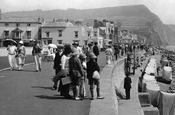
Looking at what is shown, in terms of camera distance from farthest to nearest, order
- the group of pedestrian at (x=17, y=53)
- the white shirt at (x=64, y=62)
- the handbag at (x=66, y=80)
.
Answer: the group of pedestrian at (x=17, y=53) → the white shirt at (x=64, y=62) → the handbag at (x=66, y=80)

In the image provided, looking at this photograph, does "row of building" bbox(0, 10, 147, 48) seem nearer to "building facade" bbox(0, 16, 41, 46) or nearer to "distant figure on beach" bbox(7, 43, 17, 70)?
"building facade" bbox(0, 16, 41, 46)

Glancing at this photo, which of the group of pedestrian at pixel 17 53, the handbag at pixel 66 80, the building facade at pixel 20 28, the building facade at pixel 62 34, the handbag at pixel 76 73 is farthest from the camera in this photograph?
the building facade at pixel 20 28

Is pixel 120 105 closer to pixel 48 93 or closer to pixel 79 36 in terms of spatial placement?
pixel 48 93

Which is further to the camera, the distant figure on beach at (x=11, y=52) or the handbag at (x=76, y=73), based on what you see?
the distant figure on beach at (x=11, y=52)

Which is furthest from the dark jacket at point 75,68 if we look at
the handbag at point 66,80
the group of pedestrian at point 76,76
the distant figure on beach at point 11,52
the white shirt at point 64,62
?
the distant figure on beach at point 11,52

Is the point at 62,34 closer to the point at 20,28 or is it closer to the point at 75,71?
the point at 20,28

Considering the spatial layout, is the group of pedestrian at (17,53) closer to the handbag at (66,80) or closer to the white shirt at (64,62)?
the white shirt at (64,62)

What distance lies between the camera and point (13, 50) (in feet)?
57.2

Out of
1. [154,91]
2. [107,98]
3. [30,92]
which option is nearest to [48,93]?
[30,92]

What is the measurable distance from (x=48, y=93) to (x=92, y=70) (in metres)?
2.14

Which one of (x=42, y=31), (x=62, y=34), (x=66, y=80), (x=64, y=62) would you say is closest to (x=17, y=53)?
(x=64, y=62)

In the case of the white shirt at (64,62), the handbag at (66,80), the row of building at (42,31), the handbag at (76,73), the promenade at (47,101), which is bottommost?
Result: the promenade at (47,101)

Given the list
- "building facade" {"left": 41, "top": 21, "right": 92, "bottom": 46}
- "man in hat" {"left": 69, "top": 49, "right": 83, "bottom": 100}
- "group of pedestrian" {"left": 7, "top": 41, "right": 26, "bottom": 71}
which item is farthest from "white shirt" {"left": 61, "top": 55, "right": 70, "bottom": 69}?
"building facade" {"left": 41, "top": 21, "right": 92, "bottom": 46}

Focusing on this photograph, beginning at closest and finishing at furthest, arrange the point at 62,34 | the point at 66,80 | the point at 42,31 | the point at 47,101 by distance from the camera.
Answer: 1. the point at 47,101
2. the point at 66,80
3. the point at 42,31
4. the point at 62,34
